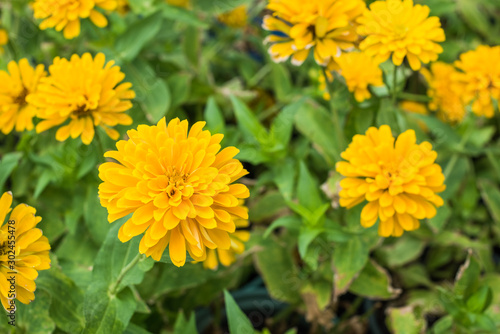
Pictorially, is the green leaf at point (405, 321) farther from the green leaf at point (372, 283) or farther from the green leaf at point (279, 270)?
the green leaf at point (279, 270)

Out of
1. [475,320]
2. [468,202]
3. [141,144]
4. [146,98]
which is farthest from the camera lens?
[468,202]

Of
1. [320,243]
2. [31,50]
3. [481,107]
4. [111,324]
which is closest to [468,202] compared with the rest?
[481,107]

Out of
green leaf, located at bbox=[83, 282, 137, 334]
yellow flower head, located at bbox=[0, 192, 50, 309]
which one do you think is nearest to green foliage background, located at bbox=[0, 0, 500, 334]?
green leaf, located at bbox=[83, 282, 137, 334]

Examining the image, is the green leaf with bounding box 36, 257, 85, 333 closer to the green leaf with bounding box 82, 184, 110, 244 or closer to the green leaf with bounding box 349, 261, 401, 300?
the green leaf with bounding box 82, 184, 110, 244

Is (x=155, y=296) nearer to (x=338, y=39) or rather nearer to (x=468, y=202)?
(x=338, y=39)

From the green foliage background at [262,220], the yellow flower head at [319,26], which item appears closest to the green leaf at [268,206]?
the green foliage background at [262,220]
